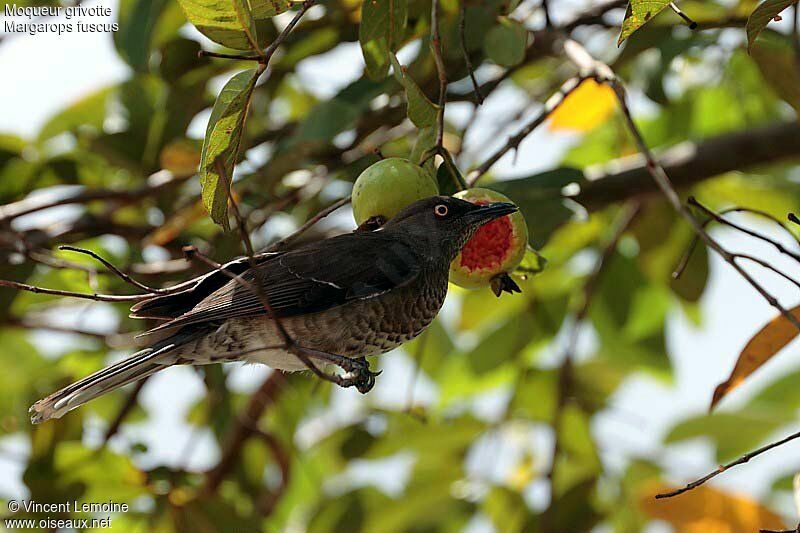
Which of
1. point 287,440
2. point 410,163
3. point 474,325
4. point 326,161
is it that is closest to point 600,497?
point 474,325

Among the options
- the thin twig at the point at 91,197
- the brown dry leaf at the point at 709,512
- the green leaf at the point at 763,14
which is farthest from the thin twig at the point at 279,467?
the green leaf at the point at 763,14

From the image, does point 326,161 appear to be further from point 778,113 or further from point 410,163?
point 778,113

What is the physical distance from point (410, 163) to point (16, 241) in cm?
166

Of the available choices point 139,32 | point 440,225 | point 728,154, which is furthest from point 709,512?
point 139,32

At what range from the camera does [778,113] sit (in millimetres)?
5270

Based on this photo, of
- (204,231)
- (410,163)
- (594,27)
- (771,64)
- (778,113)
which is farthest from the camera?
(778,113)

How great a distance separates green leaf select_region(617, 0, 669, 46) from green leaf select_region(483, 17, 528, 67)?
74 centimetres

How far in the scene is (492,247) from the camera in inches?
94.3

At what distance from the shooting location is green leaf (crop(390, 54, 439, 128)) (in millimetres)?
2234

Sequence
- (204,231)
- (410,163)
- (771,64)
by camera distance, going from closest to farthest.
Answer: (410,163)
(771,64)
(204,231)

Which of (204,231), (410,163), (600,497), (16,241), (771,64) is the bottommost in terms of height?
(600,497)

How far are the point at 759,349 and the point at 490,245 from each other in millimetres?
837

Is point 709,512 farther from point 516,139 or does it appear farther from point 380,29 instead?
point 380,29

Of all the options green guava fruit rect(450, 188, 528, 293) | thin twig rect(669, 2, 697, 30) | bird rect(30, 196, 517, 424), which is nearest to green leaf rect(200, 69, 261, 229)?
bird rect(30, 196, 517, 424)
